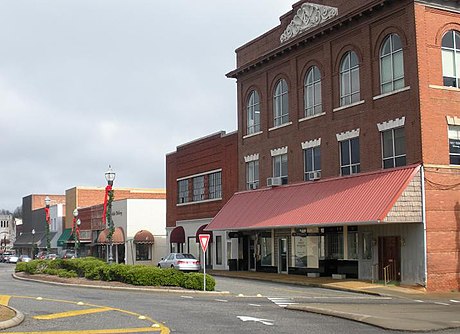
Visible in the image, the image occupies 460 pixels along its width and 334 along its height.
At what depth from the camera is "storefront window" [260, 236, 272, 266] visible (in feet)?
140

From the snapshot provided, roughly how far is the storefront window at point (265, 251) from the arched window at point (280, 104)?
7.33 metres

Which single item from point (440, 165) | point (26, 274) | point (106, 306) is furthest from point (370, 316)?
point (26, 274)

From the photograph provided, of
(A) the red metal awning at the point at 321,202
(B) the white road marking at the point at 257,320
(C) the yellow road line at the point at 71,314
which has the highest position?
(A) the red metal awning at the point at 321,202

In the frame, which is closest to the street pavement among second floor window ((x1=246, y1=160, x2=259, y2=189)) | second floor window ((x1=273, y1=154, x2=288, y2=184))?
second floor window ((x1=273, y1=154, x2=288, y2=184))

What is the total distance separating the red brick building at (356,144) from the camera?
3036cm

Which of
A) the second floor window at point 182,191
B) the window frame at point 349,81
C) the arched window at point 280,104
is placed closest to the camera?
the window frame at point 349,81

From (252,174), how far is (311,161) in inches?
284

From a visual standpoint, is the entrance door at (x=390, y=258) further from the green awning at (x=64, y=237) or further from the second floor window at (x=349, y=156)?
the green awning at (x=64, y=237)

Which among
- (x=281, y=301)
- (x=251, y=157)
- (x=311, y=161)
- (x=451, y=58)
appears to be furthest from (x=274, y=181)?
(x=281, y=301)

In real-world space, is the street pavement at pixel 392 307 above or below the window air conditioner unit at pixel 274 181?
below

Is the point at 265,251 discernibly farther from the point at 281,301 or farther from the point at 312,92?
the point at 281,301

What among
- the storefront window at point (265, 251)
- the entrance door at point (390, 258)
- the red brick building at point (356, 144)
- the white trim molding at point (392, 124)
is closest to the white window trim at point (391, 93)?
the red brick building at point (356, 144)

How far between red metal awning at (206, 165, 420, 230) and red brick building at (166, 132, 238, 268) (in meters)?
4.62

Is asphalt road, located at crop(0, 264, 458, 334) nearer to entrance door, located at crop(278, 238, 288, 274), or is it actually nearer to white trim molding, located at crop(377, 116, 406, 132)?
white trim molding, located at crop(377, 116, 406, 132)
